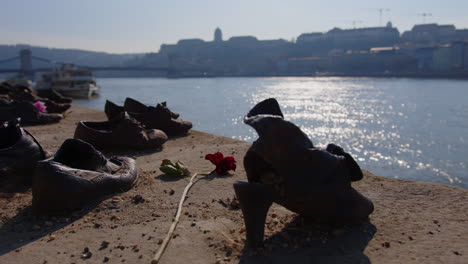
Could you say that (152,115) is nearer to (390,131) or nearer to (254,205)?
(254,205)

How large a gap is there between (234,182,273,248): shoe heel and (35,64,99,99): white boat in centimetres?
3317

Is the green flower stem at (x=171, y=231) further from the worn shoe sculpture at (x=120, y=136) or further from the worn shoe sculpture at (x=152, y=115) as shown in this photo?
the worn shoe sculpture at (x=152, y=115)

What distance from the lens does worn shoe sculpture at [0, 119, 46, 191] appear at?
4102mm

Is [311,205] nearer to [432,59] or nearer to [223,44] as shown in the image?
[432,59]

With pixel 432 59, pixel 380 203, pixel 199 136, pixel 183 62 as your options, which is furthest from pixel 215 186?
→ pixel 183 62

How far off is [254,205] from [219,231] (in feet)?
1.65

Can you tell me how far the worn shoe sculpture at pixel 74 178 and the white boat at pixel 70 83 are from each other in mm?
31623

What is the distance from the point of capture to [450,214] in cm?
351

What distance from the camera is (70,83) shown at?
35.2 meters

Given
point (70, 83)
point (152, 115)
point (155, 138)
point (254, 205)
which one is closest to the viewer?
point (254, 205)

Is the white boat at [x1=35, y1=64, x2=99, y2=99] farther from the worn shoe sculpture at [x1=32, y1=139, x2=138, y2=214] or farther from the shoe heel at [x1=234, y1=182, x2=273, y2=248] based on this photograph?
the shoe heel at [x1=234, y1=182, x2=273, y2=248]

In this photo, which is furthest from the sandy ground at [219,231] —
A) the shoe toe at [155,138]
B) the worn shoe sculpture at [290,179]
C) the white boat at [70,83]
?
the white boat at [70,83]

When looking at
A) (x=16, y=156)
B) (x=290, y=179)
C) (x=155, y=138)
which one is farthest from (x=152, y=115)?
(x=290, y=179)

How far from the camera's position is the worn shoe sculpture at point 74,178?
3381 mm
